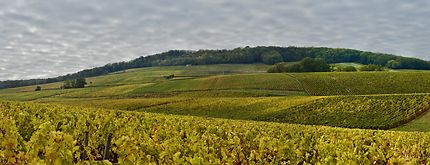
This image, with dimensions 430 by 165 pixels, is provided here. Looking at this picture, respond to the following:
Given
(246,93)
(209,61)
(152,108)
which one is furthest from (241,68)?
(152,108)

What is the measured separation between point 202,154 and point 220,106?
43.3 metres

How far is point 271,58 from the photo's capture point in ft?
416

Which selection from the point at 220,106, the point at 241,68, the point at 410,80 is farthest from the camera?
the point at 241,68

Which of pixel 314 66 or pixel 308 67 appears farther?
pixel 308 67

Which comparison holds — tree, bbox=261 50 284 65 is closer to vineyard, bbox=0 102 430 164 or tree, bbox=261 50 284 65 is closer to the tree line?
the tree line

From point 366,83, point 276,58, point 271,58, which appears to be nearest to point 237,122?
point 366,83

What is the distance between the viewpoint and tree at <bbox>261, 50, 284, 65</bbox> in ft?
415

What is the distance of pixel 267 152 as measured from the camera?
1066cm

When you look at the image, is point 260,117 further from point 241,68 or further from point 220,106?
point 241,68

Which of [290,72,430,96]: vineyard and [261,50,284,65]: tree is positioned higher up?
[261,50,284,65]: tree

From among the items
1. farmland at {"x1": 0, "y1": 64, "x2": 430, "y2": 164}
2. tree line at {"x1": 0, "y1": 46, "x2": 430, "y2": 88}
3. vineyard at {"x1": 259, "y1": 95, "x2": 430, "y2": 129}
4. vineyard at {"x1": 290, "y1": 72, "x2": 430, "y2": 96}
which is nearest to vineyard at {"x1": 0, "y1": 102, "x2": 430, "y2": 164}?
farmland at {"x1": 0, "y1": 64, "x2": 430, "y2": 164}

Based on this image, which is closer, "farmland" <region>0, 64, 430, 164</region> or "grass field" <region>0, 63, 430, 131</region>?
"farmland" <region>0, 64, 430, 164</region>

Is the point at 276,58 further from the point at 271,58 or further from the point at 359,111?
the point at 359,111

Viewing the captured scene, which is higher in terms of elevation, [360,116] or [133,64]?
[133,64]
